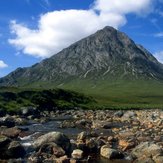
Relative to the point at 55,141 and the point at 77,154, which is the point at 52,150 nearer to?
the point at 55,141

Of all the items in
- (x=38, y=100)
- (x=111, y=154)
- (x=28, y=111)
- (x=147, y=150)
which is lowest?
(x=111, y=154)

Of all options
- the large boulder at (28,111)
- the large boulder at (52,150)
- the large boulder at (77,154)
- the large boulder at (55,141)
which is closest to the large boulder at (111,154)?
the large boulder at (77,154)

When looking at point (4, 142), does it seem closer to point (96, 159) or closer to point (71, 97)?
point (96, 159)

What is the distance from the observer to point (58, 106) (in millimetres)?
169375

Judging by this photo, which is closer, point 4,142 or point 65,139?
point 4,142

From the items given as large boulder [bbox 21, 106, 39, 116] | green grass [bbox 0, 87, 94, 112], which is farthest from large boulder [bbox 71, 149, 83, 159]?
green grass [bbox 0, 87, 94, 112]

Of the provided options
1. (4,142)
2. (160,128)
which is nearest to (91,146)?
(4,142)

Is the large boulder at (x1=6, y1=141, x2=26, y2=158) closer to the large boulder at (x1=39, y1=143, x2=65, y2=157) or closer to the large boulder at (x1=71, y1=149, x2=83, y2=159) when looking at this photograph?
the large boulder at (x1=39, y1=143, x2=65, y2=157)

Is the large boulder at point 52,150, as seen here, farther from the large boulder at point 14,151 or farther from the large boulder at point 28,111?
the large boulder at point 28,111

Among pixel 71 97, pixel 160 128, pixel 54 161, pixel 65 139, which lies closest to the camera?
pixel 54 161

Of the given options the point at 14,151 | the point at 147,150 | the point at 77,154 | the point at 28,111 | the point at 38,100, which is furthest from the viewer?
the point at 38,100

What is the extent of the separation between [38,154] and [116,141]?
1798cm

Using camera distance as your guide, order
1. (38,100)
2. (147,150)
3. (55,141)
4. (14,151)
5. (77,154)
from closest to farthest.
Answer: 1. (14,151)
2. (77,154)
3. (147,150)
4. (55,141)
5. (38,100)

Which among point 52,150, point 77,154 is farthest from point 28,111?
point 77,154
